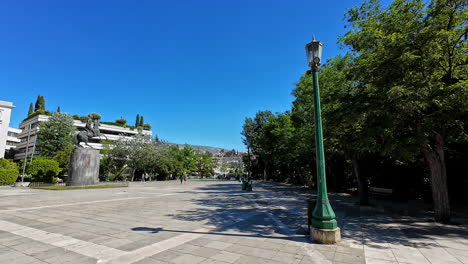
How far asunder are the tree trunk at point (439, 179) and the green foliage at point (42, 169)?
3609cm

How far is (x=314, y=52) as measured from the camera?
6168 mm

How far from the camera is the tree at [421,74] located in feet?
21.8

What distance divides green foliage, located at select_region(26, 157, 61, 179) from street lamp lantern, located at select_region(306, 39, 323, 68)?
111 ft

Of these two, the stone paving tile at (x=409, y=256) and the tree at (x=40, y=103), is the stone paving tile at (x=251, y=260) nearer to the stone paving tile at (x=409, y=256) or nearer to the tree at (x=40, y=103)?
the stone paving tile at (x=409, y=256)

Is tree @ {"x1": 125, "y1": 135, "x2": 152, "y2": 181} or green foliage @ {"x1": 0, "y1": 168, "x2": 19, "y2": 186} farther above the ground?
tree @ {"x1": 125, "y1": 135, "x2": 152, "y2": 181}

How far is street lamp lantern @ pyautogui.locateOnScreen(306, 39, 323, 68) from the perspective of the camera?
6.12 metres

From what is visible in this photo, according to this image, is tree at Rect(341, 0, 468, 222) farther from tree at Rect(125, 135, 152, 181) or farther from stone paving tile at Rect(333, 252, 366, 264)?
tree at Rect(125, 135, 152, 181)

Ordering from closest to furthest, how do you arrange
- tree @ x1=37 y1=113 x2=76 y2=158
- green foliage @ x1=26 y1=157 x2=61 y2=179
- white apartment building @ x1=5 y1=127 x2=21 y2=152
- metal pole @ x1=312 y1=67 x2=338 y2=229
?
1. metal pole @ x1=312 y1=67 x2=338 y2=229
2. green foliage @ x1=26 y1=157 x2=61 y2=179
3. tree @ x1=37 y1=113 x2=76 y2=158
4. white apartment building @ x1=5 y1=127 x2=21 y2=152

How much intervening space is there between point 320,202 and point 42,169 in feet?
111

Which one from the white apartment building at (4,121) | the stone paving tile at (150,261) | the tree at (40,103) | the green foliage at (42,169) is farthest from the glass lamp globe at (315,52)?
the tree at (40,103)

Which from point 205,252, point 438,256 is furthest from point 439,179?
point 205,252

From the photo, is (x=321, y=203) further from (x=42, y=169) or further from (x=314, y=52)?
(x=42, y=169)

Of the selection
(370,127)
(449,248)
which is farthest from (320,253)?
(370,127)

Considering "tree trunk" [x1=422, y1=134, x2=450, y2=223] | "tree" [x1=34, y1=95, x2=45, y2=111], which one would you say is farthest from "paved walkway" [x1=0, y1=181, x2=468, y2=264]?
"tree" [x1=34, y1=95, x2=45, y2=111]
